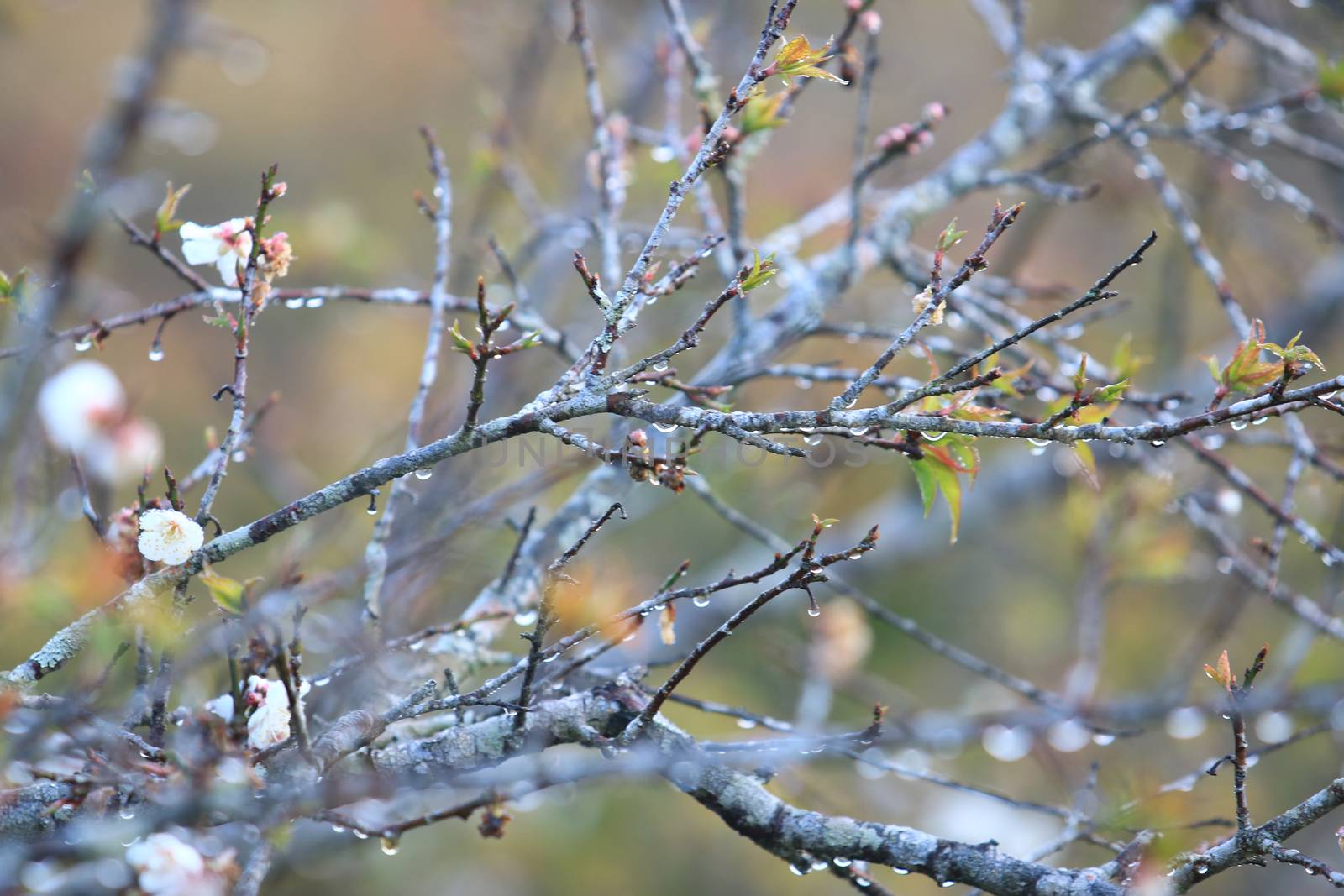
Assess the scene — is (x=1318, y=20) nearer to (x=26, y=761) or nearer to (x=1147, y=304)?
(x=1147, y=304)

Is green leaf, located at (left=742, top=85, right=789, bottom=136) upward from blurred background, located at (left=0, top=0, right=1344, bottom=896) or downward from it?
downward

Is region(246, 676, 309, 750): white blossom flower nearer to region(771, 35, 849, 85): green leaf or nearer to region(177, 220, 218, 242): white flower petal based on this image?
region(177, 220, 218, 242): white flower petal

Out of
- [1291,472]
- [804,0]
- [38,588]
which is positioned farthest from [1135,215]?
[38,588]

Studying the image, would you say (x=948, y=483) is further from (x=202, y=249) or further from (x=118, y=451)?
(x=118, y=451)

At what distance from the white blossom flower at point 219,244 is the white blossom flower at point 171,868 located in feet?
2.48

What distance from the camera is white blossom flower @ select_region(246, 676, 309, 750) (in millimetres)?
1247

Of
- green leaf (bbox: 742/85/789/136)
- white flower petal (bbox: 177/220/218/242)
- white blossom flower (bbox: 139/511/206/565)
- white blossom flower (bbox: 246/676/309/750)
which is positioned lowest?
white blossom flower (bbox: 246/676/309/750)

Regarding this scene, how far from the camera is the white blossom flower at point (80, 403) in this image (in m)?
2.15

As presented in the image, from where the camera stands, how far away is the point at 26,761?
1117mm

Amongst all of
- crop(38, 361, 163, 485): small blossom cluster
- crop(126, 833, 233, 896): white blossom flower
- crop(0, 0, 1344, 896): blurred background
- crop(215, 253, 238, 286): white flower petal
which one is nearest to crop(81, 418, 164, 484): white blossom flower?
crop(38, 361, 163, 485): small blossom cluster

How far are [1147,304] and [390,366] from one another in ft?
12.8

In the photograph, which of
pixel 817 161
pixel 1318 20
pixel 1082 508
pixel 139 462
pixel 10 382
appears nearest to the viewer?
pixel 10 382

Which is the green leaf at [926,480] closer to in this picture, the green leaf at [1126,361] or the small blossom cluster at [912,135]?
the green leaf at [1126,361]

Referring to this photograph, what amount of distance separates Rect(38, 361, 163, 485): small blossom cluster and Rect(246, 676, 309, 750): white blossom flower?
109cm
